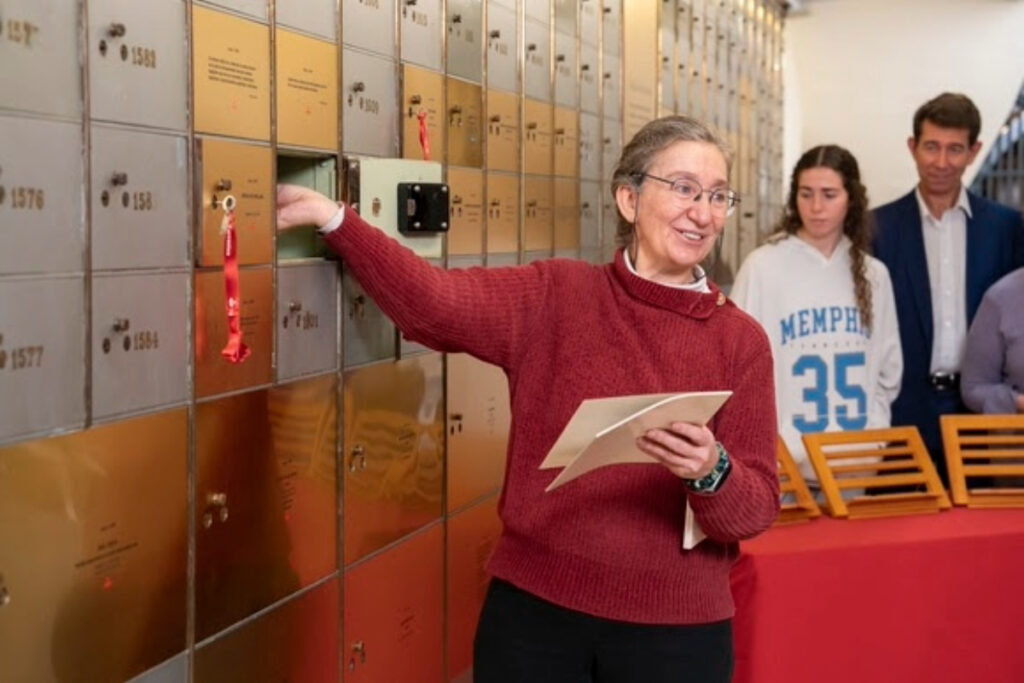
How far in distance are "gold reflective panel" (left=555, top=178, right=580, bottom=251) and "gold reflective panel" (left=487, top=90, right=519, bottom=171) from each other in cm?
30

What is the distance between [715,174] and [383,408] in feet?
2.33

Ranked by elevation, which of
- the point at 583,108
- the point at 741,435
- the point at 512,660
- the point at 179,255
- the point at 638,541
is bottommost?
the point at 512,660

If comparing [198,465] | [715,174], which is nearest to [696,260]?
[715,174]

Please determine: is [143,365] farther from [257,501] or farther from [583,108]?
[583,108]

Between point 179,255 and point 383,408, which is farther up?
point 179,255

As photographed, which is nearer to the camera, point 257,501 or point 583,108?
point 257,501

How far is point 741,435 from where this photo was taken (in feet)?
5.82

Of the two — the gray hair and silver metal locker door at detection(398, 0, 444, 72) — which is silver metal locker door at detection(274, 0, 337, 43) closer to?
silver metal locker door at detection(398, 0, 444, 72)

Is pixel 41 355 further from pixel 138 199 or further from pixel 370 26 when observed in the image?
pixel 370 26

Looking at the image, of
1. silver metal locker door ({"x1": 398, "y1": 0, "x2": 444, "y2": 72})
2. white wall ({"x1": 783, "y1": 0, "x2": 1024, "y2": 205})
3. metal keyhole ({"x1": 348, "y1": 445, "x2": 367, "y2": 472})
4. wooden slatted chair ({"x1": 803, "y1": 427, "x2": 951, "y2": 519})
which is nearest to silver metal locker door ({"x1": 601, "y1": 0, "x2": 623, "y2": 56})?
silver metal locker door ({"x1": 398, "y1": 0, "x2": 444, "y2": 72})

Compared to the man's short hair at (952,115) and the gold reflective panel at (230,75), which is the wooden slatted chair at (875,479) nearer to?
the man's short hair at (952,115)

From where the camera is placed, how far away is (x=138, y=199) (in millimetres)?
1547

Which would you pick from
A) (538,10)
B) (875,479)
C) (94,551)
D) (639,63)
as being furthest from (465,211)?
(639,63)

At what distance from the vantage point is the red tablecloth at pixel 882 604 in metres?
2.35
